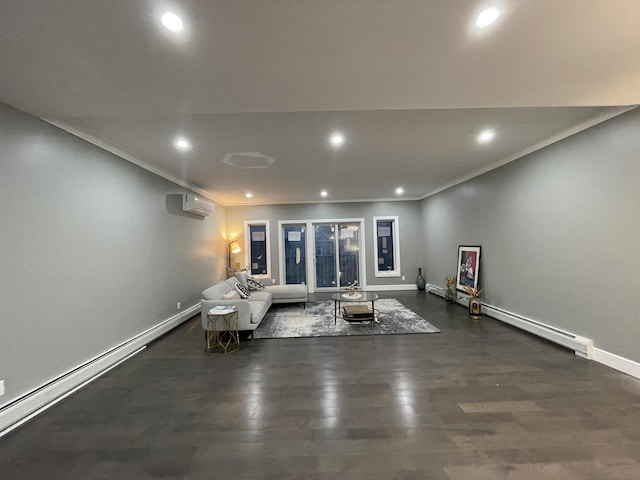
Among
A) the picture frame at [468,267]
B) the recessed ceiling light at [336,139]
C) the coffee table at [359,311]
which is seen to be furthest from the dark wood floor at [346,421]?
the recessed ceiling light at [336,139]

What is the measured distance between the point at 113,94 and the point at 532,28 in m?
2.84

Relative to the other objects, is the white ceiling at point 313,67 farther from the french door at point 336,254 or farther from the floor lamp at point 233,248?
the french door at point 336,254

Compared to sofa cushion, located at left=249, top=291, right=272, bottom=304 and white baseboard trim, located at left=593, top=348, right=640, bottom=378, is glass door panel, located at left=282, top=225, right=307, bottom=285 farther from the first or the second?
white baseboard trim, located at left=593, top=348, right=640, bottom=378

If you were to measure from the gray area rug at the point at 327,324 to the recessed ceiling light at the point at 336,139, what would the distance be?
2.77 m

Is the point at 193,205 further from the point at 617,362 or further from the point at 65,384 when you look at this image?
the point at 617,362

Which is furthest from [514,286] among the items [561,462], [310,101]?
[310,101]

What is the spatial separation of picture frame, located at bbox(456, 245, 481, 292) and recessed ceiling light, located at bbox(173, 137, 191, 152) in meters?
5.27

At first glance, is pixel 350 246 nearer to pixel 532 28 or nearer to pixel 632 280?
pixel 632 280

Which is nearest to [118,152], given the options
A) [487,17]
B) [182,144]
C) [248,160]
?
[182,144]

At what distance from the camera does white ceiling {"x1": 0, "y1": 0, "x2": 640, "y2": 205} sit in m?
1.36

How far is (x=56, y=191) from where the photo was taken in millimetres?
2600

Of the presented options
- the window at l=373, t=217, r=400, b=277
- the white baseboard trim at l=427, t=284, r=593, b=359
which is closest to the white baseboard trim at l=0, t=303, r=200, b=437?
the white baseboard trim at l=427, t=284, r=593, b=359

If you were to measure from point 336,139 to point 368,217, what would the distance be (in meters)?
4.86

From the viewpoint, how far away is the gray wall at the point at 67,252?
7.23ft
